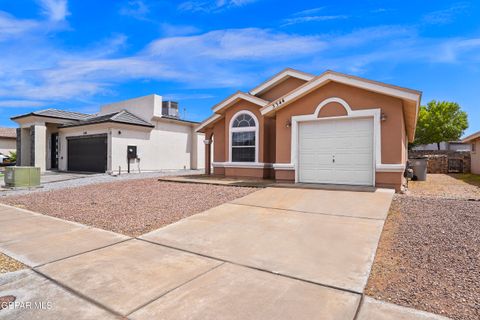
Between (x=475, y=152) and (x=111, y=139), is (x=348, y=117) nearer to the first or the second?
(x=475, y=152)

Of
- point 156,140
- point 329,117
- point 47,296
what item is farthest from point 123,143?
point 47,296

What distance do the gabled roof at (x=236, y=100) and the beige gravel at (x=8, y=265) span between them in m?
10.5

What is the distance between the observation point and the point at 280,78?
15.0m

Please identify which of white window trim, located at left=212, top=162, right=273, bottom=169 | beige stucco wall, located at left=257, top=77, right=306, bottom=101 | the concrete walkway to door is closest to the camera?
the concrete walkway to door

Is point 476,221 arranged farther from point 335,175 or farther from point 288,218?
point 335,175

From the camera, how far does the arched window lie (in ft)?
43.6

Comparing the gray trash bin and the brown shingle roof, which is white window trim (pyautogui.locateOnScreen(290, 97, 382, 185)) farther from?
the brown shingle roof

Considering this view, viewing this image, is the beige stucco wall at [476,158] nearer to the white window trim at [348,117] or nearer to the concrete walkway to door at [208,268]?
the white window trim at [348,117]

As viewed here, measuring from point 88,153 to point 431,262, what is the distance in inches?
877

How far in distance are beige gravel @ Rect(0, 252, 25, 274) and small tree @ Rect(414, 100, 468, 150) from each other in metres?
49.1

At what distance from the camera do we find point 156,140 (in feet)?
71.8

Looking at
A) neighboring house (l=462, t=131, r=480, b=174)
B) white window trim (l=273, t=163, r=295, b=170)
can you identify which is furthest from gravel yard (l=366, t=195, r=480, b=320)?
neighboring house (l=462, t=131, r=480, b=174)

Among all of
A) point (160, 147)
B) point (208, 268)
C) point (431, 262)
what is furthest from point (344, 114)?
point (160, 147)

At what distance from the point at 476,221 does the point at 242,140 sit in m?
9.64
